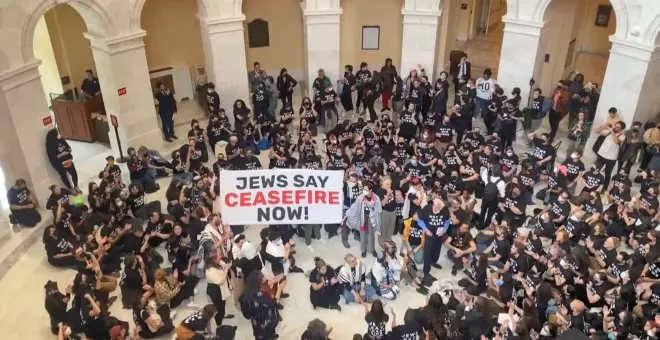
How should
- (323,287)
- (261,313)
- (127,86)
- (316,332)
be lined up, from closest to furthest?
1. (316,332)
2. (261,313)
3. (323,287)
4. (127,86)

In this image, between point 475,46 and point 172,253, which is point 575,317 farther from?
point 475,46

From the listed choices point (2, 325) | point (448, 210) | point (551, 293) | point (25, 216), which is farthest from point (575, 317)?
point (25, 216)

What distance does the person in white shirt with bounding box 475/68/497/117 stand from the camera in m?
14.3

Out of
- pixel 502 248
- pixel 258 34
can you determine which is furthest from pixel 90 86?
pixel 502 248

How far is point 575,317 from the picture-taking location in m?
8.12

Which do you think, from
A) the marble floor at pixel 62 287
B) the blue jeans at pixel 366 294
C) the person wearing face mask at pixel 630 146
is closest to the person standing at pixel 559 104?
the person wearing face mask at pixel 630 146

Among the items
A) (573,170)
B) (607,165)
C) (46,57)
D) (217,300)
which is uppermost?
(46,57)

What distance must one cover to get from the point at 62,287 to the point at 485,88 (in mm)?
9930

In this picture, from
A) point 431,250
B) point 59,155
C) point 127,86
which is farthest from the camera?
point 127,86

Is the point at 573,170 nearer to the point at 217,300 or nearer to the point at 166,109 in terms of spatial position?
the point at 217,300

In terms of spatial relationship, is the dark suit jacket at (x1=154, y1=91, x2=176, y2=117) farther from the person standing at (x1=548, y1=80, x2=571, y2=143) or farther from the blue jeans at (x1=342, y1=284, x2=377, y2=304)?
the person standing at (x1=548, y1=80, x2=571, y2=143)

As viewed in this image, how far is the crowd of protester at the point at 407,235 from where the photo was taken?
27.7 ft

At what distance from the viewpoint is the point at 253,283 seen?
8.43 metres

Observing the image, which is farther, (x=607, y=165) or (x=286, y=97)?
(x=286, y=97)
